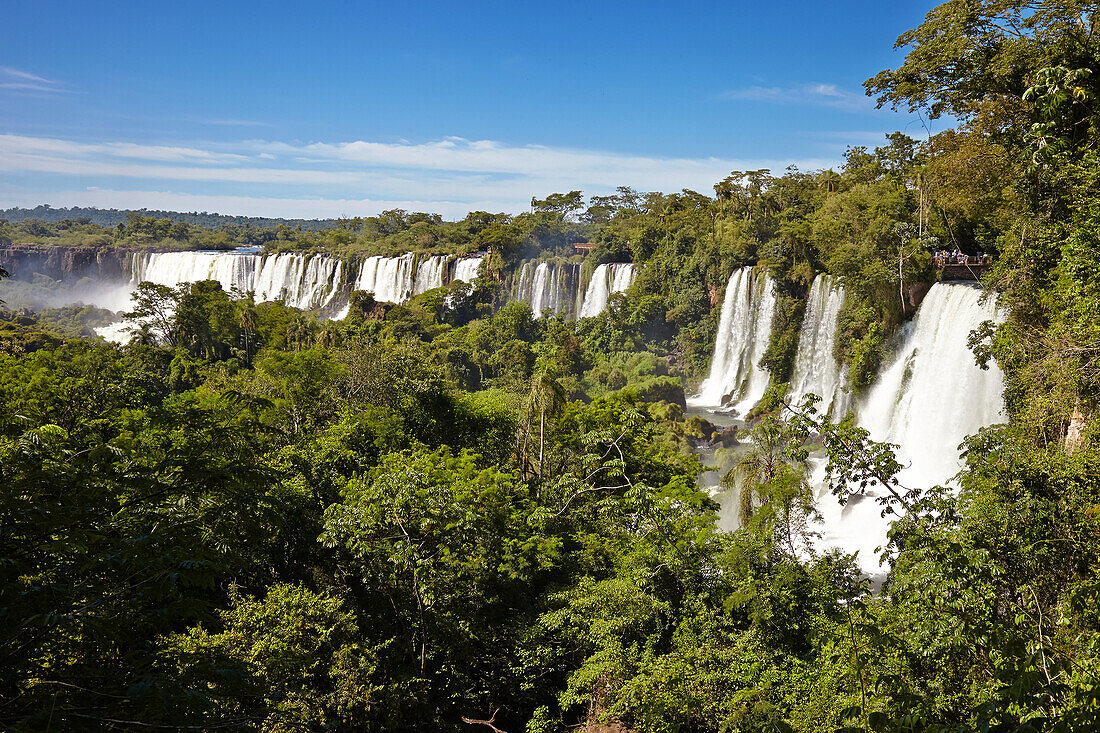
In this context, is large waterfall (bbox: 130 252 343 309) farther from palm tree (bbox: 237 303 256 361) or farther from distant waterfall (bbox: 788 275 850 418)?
distant waterfall (bbox: 788 275 850 418)

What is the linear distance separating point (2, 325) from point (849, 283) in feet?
143

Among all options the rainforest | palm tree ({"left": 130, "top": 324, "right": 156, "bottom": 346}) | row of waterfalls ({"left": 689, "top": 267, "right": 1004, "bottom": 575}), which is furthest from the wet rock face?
row of waterfalls ({"left": 689, "top": 267, "right": 1004, "bottom": 575})

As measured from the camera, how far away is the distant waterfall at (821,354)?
1019 inches

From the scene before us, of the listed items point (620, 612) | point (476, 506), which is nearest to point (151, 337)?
point (476, 506)

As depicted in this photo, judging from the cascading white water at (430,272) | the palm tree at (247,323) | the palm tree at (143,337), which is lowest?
the palm tree at (143,337)

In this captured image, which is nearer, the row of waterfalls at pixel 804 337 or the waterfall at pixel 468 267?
the row of waterfalls at pixel 804 337

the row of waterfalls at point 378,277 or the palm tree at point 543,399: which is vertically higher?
the row of waterfalls at point 378,277

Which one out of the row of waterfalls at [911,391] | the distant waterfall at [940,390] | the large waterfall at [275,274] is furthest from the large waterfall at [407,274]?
the distant waterfall at [940,390]

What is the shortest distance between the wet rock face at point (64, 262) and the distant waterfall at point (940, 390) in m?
77.7

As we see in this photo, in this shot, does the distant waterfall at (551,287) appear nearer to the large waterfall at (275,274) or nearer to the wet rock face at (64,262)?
the large waterfall at (275,274)

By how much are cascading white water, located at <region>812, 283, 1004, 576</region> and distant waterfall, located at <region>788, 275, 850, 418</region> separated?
414 cm

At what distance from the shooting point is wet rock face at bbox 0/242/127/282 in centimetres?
6962

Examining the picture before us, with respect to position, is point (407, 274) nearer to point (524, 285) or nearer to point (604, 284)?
point (524, 285)

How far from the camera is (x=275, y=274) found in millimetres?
57344
